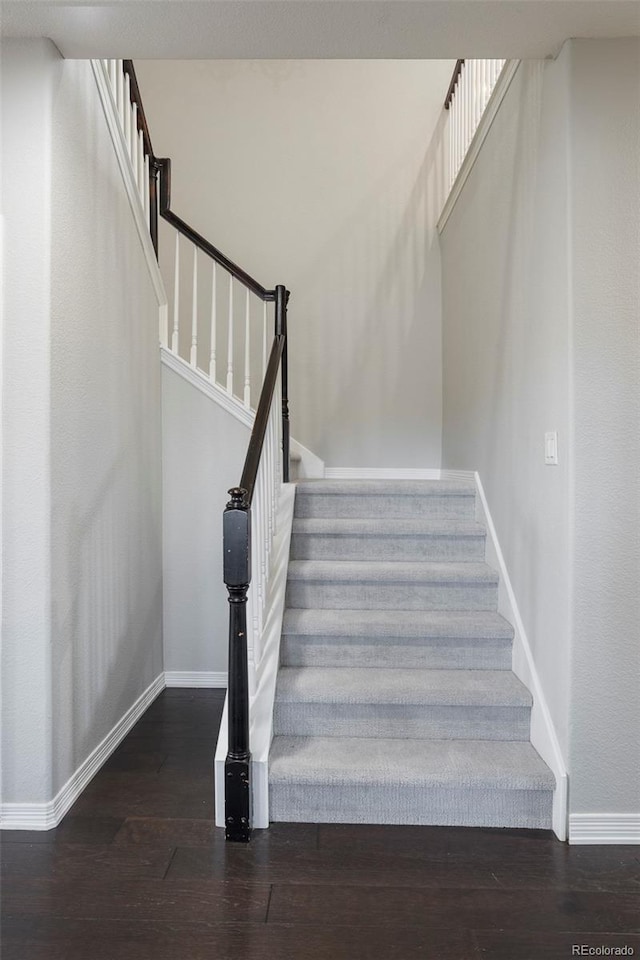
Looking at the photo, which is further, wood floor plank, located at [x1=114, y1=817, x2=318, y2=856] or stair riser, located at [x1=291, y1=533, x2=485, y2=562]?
stair riser, located at [x1=291, y1=533, x2=485, y2=562]

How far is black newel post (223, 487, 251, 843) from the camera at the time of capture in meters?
2.08

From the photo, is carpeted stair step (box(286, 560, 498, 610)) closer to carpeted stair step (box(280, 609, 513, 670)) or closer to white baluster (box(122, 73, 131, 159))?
carpeted stair step (box(280, 609, 513, 670))

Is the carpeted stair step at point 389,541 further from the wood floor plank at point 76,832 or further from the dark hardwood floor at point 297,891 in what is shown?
the wood floor plank at point 76,832

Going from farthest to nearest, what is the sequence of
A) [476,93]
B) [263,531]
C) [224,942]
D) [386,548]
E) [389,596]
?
[476,93]
[386,548]
[389,596]
[263,531]
[224,942]

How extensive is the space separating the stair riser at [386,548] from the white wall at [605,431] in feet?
3.85

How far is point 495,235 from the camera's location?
10.4ft

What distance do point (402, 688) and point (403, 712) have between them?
0.09 m

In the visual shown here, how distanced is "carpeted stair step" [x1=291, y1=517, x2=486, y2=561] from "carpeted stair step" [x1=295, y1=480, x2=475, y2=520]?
0.20 m

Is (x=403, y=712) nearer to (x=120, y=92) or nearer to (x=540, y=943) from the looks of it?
(x=540, y=943)

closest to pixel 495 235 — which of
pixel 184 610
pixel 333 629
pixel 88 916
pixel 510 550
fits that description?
pixel 510 550

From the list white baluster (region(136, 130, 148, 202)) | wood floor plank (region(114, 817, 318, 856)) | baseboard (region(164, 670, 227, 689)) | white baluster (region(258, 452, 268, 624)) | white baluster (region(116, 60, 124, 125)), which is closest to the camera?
wood floor plank (region(114, 817, 318, 856))

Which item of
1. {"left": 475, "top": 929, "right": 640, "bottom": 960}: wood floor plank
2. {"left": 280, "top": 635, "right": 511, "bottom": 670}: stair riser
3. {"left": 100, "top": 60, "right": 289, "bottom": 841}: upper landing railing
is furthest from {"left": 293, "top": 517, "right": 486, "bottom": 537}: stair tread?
{"left": 475, "top": 929, "right": 640, "bottom": 960}: wood floor plank

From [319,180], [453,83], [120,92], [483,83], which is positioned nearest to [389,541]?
[120,92]

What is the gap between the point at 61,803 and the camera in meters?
2.26
